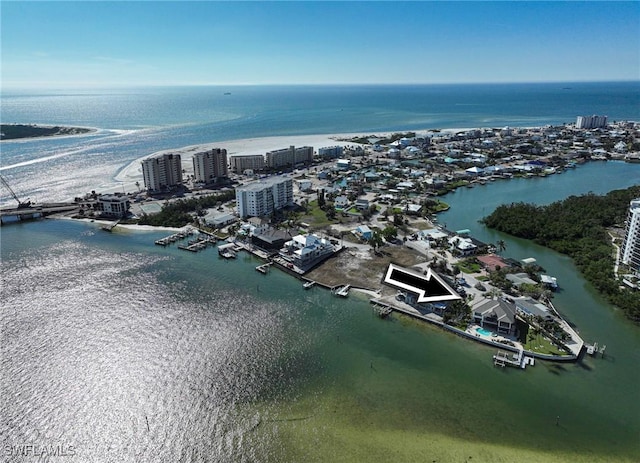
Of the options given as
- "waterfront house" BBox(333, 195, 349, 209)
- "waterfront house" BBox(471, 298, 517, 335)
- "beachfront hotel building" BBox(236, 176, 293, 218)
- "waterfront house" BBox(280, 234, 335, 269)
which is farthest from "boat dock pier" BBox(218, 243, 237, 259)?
"waterfront house" BBox(471, 298, 517, 335)

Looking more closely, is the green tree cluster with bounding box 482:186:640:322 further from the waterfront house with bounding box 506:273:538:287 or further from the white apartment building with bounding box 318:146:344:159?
the white apartment building with bounding box 318:146:344:159

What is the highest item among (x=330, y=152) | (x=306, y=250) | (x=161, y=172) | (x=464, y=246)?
(x=161, y=172)

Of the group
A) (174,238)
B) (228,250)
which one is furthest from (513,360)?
(174,238)

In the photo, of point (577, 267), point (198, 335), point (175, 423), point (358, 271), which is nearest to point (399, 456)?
point (175, 423)

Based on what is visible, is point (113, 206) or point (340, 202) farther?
point (340, 202)

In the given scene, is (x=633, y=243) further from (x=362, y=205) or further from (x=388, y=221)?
(x=362, y=205)
